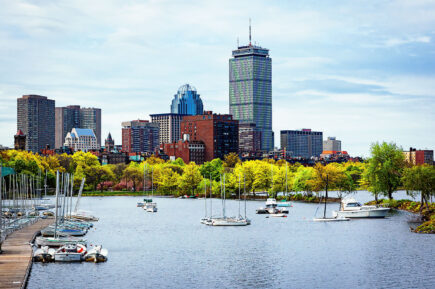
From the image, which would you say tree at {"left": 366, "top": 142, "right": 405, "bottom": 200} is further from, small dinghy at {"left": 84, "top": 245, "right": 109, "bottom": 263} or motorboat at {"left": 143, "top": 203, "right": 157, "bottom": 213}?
small dinghy at {"left": 84, "top": 245, "right": 109, "bottom": 263}

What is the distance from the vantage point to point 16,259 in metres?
69.8

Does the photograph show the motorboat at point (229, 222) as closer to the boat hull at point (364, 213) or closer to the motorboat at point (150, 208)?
the boat hull at point (364, 213)

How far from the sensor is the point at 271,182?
19212cm

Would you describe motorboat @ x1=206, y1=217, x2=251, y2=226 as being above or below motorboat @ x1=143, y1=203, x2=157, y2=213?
below

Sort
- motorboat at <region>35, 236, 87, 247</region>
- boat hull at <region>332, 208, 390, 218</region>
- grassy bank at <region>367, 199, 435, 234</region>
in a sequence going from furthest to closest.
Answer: boat hull at <region>332, 208, 390, 218</region> → grassy bank at <region>367, 199, 435, 234</region> → motorboat at <region>35, 236, 87, 247</region>

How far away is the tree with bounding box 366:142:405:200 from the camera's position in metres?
140

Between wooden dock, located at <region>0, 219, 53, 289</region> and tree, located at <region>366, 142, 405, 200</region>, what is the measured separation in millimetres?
73230

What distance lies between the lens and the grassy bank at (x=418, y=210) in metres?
98.5

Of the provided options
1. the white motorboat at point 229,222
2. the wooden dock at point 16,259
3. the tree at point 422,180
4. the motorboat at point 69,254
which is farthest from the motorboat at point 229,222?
the motorboat at point 69,254

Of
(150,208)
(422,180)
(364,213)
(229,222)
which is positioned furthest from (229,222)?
(150,208)

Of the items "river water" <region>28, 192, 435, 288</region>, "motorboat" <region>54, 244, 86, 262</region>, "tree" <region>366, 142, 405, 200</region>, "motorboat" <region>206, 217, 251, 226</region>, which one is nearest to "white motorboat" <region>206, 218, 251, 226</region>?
"motorboat" <region>206, 217, 251, 226</region>

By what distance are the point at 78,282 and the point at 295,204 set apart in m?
113

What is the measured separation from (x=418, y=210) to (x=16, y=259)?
263 ft

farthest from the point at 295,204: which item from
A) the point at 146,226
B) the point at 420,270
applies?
the point at 420,270
